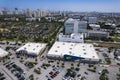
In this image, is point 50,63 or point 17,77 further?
point 50,63

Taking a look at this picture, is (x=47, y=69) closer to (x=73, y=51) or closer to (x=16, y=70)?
(x=16, y=70)

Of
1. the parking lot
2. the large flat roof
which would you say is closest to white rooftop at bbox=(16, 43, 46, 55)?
the parking lot

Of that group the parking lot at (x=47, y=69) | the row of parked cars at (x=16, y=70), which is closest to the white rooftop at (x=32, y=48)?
the parking lot at (x=47, y=69)

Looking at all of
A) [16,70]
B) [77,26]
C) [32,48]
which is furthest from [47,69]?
[77,26]

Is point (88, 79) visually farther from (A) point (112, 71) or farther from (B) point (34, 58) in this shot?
(B) point (34, 58)

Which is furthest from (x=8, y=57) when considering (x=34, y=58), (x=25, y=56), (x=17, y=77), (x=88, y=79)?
(x=88, y=79)

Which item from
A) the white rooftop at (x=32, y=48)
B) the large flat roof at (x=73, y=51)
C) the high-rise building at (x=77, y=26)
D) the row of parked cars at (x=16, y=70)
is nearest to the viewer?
the row of parked cars at (x=16, y=70)

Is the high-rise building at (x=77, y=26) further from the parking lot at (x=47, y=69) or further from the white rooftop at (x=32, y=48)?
the parking lot at (x=47, y=69)
